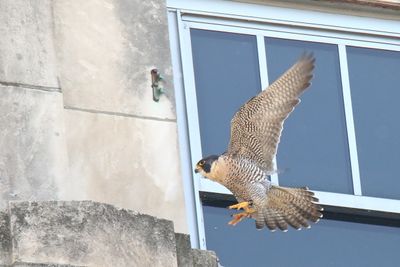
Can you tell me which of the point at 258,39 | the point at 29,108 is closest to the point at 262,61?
the point at 258,39

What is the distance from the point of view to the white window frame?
10.8 m

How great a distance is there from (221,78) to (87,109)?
1199 millimetres

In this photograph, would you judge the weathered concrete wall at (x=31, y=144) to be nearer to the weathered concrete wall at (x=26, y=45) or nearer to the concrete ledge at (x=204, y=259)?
the weathered concrete wall at (x=26, y=45)

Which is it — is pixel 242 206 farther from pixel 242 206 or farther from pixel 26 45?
pixel 26 45

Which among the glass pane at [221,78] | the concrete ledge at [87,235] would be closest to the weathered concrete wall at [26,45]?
the glass pane at [221,78]

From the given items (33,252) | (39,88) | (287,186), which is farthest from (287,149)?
(33,252)

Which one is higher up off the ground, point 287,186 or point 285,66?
point 285,66

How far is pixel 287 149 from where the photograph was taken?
36.9 ft

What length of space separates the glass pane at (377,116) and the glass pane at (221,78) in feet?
2.26

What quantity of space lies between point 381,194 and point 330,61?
3.01 feet

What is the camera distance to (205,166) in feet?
34.2

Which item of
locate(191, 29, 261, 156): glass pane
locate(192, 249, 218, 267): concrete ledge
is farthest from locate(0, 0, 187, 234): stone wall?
locate(192, 249, 218, 267): concrete ledge

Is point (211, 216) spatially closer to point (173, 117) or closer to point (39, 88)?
point (173, 117)

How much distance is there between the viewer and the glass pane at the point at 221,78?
11.1 meters
